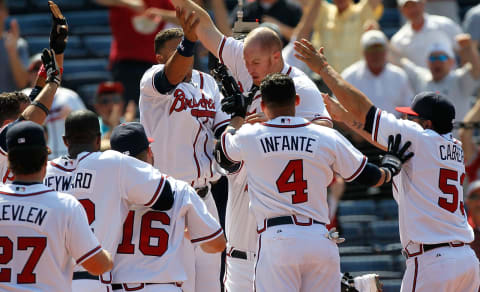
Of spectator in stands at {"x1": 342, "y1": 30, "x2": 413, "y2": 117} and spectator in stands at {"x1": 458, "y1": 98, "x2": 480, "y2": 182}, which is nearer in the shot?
spectator in stands at {"x1": 458, "y1": 98, "x2": 480, "y2": 182}

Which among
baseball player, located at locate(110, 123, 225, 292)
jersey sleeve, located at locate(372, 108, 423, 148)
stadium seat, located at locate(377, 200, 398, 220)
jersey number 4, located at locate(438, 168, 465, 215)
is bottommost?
stadium seat, located at locate(377, 200, 398, 220)

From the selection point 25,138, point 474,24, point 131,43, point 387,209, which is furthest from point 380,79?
point 25,138

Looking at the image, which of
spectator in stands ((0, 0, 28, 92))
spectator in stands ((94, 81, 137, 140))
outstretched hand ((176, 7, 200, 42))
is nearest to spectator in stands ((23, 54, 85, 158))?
spectator in stands ((94, 81, 137, 140))

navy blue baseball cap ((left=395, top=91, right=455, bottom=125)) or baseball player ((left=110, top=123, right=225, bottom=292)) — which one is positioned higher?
navy blue baseball cap ((left=395, top=91, right=455, bottom=125))

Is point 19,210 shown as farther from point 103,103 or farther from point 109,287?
point 103,103

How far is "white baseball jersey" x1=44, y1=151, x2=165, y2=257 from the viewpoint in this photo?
5.50m

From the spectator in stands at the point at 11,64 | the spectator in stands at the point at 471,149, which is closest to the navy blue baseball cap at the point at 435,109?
the spectator in stands at the point at 471,149

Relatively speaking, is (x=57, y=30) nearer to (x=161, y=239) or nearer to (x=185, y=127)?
(x=185, y=127)

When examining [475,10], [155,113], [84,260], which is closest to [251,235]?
[155,113]

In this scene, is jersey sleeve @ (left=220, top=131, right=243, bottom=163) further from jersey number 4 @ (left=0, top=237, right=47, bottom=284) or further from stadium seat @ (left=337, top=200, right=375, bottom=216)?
stadium seat @ (left=337, top=200, right=375, bottom=216)

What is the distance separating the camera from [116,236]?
5586mm

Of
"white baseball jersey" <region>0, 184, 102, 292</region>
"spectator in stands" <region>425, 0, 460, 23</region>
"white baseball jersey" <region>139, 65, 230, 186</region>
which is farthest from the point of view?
"spectator in stands" <region>425, 0, 460, 23</region>

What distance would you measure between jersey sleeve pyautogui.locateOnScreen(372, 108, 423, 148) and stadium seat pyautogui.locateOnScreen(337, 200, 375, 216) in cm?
414

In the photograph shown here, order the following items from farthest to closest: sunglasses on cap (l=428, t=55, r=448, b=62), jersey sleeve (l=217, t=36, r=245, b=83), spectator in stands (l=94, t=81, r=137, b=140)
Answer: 1. spectator in stands (l=94, t=81, r=137, b=140)
2. sunglasses on cap (l=428, t=55, r=448, b=62)
3. jersey sleeve (l=217, t=36, r=245, b=83)
